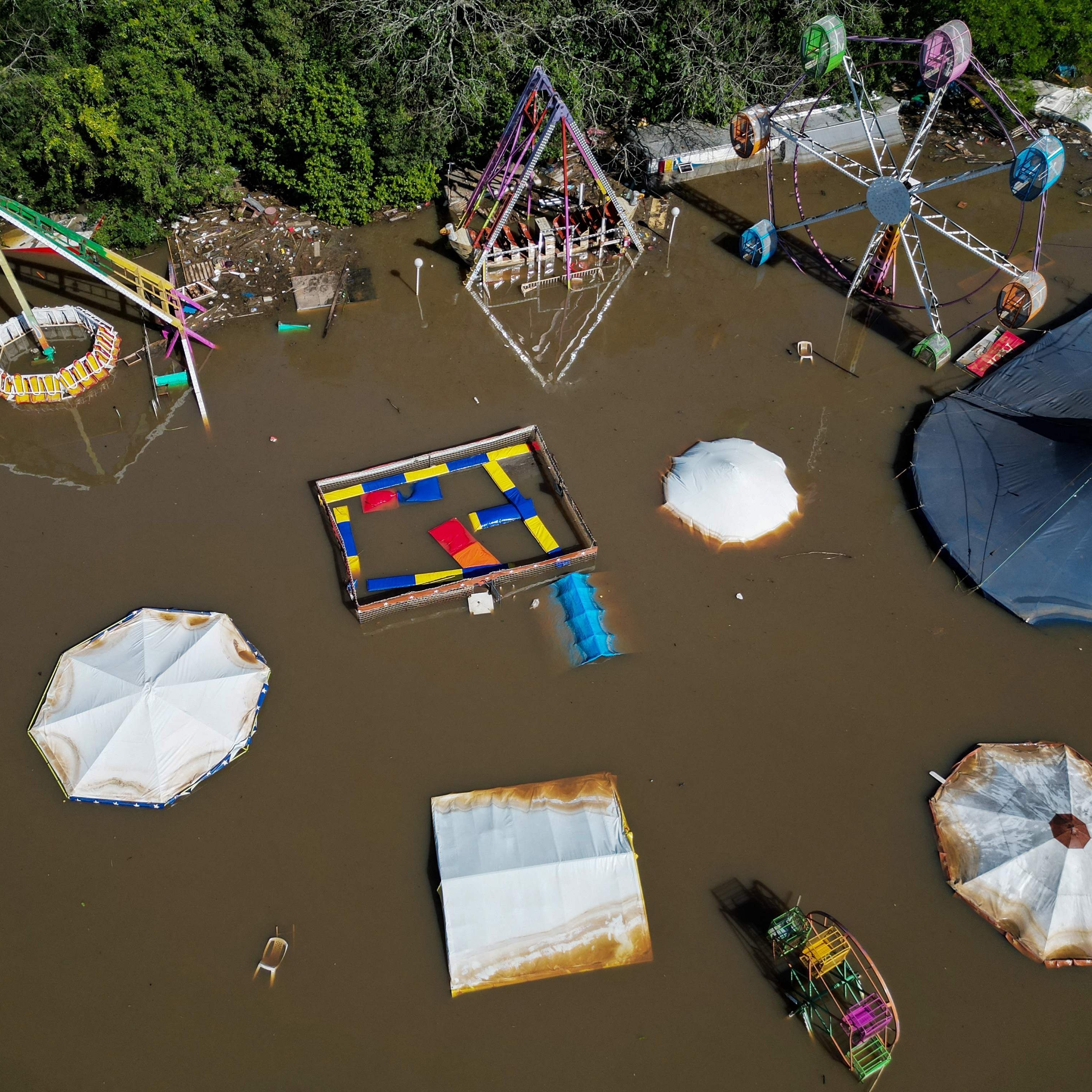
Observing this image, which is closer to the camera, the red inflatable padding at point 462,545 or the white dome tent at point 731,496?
Result: the red inflatable padding at point 462,545

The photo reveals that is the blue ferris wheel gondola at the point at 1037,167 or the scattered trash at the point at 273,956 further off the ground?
the blue ferris wheel gondola at the point at 1037,167

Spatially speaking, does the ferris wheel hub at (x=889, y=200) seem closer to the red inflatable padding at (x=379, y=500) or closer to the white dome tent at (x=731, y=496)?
the white dome tent at (x=731, y=496)

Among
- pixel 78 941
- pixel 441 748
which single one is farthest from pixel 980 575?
pixel 78 941

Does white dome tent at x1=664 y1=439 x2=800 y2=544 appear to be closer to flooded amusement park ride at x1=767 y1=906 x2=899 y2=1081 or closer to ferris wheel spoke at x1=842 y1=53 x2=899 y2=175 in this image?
flooded amusement park ride at x1=767 y1=906 x2=899 y2=1081

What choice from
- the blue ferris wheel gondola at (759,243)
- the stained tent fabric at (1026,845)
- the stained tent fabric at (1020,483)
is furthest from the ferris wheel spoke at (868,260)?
the stained tent fabric at (1026,845)

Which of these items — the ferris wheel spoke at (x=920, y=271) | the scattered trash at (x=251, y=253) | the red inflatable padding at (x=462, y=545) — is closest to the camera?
the red inflatable padding at (x=462, y=545)

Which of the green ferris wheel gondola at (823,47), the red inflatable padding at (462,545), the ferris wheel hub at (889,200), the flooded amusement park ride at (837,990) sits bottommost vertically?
the flooded amusement park ride at (837,990)
